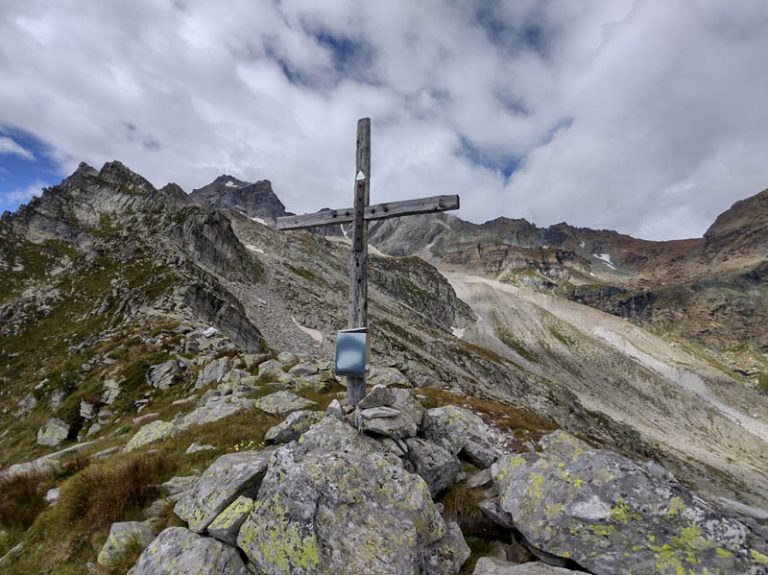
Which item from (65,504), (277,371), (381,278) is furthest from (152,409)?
(381,278)

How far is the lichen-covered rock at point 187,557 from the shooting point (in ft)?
18.0

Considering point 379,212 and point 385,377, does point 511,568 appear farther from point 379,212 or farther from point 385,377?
point 385,377

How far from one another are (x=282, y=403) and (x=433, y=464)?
723 cm

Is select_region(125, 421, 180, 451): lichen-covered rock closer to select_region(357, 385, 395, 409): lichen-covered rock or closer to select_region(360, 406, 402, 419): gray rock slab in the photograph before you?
select_region(357, 385, 395, 409): lichen-covered rock

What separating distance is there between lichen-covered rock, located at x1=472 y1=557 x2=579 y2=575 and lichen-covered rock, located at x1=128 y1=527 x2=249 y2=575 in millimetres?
3537

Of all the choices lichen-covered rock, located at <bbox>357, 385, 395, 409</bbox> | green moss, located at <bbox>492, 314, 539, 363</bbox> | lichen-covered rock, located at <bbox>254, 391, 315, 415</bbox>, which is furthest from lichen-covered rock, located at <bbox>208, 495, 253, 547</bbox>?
green moss, located at <bbox>492, 314, 539, 363</bbox>


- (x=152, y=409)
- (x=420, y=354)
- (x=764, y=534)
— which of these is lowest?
(x=420, y=354)

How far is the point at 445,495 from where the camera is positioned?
8.07m

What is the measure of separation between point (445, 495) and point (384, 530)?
2812mm

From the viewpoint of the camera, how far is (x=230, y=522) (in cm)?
591

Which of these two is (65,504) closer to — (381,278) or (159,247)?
(159,247)

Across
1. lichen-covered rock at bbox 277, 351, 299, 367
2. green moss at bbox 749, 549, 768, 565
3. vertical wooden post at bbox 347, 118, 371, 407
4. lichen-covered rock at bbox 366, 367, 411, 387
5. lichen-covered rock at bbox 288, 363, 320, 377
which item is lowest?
lichen-covered rock at bbox 366, 367, 411, 387

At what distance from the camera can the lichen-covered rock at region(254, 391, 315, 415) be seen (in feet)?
43.7

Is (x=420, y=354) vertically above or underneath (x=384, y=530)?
underneath
